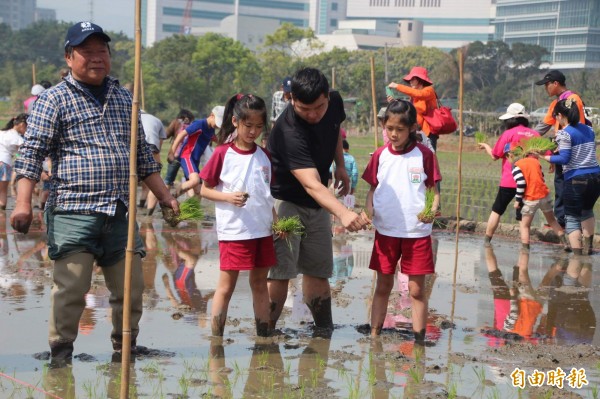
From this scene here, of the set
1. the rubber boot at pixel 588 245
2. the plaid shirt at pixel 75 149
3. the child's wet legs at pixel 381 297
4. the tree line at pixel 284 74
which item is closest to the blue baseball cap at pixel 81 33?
the plaid shirt at pixel 75 149

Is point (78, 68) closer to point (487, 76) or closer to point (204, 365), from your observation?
point (204, 365)

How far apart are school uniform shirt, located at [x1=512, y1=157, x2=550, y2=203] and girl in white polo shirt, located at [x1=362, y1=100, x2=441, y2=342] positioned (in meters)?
5.33

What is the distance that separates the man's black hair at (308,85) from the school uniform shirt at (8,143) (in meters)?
8.86

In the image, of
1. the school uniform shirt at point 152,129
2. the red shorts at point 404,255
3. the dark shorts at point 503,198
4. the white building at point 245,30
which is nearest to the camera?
the red shorts at point 404,255

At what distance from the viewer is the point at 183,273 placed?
9445mm

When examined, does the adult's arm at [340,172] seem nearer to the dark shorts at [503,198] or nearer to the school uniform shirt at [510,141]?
the school uniform shirt at [510,141]

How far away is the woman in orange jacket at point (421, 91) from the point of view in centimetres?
1081

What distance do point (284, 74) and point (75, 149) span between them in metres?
59.7

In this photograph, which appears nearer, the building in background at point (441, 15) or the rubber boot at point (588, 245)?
the rubber boot at point (588, 245)

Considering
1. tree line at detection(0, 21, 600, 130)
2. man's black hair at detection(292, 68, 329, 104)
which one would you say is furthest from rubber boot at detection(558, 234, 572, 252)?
tree line at detection(0, 21, 600, 130)

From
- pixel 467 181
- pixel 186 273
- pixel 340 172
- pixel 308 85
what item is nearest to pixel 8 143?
pixel 186 273

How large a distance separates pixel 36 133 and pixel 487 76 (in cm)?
7379

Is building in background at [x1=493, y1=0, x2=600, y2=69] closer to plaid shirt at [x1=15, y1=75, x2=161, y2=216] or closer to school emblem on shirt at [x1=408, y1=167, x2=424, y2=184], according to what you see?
school emblem on shirt at [x1=408, y1=167, x2=424, y2=184]

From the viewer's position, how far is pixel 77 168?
567cm
